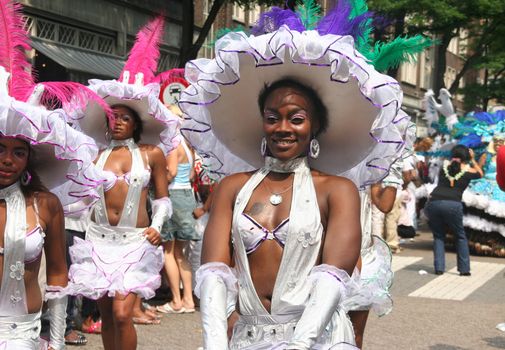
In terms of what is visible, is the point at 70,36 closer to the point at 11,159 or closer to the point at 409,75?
the point at 11,159

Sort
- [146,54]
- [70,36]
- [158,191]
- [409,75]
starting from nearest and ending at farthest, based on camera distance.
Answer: [158,191] → [146,54] → [70,36] → [409,75]

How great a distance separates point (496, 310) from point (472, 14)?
651 inches

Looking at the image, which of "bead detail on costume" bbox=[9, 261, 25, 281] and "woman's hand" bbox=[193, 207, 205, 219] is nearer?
"bead detail on costume" bbox=[9, 261, 25, 281]

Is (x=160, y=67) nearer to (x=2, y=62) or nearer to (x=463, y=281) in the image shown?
(x=463, y=281)

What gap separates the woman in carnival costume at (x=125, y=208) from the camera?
587 centimetres

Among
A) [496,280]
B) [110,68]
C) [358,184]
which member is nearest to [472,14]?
[110,68]

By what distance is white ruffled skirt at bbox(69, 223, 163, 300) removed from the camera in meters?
5.86

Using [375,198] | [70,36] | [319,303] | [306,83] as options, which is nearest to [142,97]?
[375,198]

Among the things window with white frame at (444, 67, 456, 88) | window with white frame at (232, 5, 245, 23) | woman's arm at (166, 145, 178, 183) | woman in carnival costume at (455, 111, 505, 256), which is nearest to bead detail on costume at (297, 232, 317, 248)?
woman's arm at (166, 145, 178, 183)

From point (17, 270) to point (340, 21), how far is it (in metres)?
1.69

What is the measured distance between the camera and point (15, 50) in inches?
155

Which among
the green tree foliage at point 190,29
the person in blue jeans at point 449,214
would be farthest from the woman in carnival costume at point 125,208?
the green tree foliage at point 190,29

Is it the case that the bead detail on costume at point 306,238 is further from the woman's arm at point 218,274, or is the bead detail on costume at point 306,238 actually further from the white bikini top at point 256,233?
the woman's arm at point 218,274

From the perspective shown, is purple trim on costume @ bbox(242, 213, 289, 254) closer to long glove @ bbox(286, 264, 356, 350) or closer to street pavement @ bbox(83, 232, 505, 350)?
long glove @ bbox(286, 264, 356, 350)
